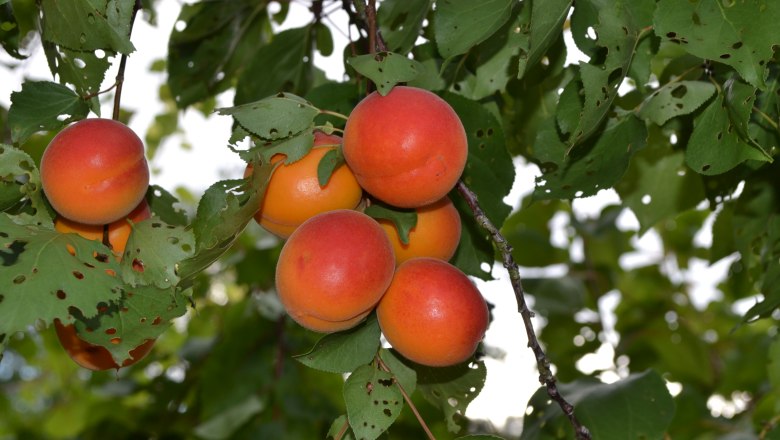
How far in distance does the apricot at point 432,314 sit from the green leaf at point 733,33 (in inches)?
19.6

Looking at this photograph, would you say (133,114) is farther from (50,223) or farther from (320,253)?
(320,253)

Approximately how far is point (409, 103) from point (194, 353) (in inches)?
92.7

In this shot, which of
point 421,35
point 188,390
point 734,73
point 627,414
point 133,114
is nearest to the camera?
point 734,73

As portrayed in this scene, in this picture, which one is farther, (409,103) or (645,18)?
(645,18)

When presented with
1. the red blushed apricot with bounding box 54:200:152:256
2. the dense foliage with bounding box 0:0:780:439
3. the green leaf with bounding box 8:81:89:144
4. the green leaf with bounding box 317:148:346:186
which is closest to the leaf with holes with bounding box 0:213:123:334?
the dense foliage with bounding box 0:0:780:439

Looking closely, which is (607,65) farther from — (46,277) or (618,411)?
(46,277)

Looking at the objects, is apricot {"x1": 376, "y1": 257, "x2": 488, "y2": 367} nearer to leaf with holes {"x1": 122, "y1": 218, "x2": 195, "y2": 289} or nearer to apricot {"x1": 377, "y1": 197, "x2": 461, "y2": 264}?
apricot {"x1": 377, "y1": 197, "x2": 461, "y2": 264}

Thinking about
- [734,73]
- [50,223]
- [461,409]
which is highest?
[734,73]

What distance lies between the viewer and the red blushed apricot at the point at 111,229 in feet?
4.40

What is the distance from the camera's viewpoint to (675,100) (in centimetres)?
149

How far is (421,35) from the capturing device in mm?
1732

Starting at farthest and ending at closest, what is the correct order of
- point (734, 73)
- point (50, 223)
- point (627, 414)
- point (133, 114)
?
point (133, 114), point (627, 414), point (734, 73), point (50, 223)

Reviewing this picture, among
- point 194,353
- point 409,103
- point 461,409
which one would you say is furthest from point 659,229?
point 409,103

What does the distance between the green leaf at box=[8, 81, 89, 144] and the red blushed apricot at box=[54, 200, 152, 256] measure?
16 cm
